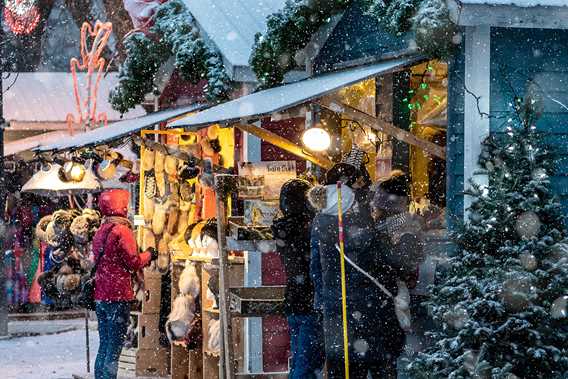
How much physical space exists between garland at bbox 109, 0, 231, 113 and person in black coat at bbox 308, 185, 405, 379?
4471mm

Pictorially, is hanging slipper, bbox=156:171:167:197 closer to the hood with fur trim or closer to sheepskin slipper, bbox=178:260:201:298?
sheepskin slipper, bbox=178:260:201:298

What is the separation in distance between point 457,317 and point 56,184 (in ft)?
29.8

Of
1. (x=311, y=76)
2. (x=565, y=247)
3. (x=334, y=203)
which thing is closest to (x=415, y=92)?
(x=311, y=76)

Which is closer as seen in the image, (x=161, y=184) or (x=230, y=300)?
(x=230, y=300)

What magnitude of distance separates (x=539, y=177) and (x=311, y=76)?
380 cm

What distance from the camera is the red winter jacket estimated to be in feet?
39.2

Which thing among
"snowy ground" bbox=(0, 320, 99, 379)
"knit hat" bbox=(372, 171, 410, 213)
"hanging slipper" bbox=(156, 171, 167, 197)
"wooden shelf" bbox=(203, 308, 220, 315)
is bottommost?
"snowy ground" bbox=(0, 320, 99, 379)

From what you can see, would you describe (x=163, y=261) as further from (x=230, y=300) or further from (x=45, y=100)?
(x=45, y=100)

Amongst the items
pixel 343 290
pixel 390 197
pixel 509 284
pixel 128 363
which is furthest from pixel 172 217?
pixel 509 284

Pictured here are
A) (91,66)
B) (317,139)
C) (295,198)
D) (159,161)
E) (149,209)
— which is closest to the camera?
(295,198)

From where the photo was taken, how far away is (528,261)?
27.3 ft

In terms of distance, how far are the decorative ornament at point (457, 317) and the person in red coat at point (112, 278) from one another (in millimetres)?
4264

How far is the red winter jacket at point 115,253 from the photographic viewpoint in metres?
11.9

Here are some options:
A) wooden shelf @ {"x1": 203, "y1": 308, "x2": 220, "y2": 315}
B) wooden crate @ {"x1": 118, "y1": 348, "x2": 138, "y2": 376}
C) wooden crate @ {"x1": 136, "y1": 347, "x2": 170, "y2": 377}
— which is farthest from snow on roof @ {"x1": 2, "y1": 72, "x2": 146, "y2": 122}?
wooden shelf @ {"x1": 203, "y1": 308, "x2": 220, "y2": 315}
